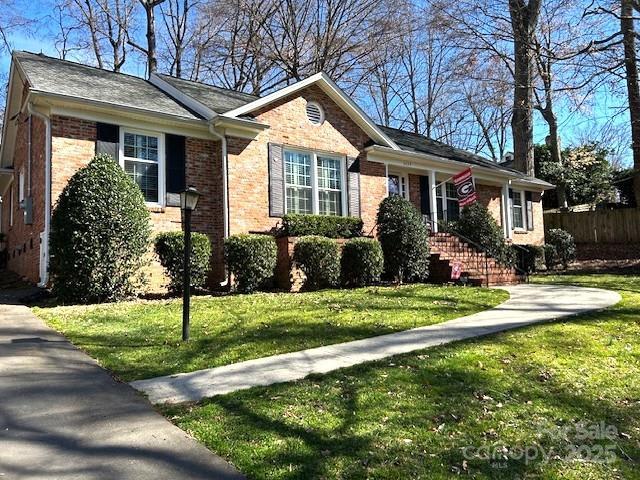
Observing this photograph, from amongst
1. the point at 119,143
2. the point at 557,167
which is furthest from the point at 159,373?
the point at 557,167

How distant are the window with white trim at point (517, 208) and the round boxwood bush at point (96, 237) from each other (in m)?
16.7

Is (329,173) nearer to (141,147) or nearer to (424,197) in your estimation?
(424,197)

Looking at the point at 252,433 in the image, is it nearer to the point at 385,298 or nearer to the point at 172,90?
the point at 385,298

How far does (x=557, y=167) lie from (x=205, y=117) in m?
21.2

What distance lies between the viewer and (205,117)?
42.1 ft

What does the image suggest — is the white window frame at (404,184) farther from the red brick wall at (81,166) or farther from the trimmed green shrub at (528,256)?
the red brick wall at (81,166)

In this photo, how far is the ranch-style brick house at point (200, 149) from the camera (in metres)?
11.2

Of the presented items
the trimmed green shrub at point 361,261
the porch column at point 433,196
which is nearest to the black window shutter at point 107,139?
the trimmed green shrub at point 361,261

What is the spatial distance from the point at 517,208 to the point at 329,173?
433 inches

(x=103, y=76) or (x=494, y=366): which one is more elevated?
(x=103, y=76)

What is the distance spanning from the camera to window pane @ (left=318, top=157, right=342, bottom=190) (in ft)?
48.3

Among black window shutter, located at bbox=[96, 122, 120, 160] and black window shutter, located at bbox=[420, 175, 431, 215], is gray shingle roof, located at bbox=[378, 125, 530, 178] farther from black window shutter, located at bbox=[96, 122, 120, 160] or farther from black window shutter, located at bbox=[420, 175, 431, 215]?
black window shutter, located at bbox=[96, 122, 120, 160]

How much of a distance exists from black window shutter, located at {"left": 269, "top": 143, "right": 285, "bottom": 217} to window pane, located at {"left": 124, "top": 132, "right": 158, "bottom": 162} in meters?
2.98

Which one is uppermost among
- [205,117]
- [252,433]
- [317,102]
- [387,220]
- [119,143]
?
[317,102]
